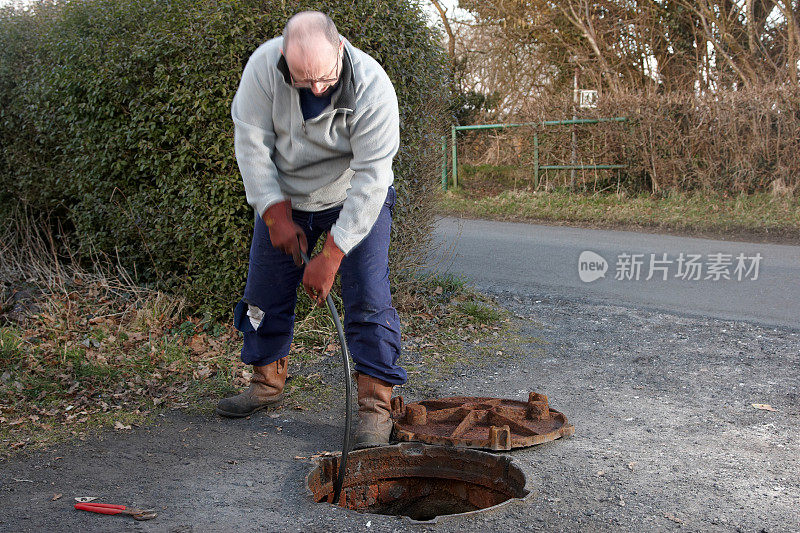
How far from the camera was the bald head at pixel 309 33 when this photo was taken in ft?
10.3

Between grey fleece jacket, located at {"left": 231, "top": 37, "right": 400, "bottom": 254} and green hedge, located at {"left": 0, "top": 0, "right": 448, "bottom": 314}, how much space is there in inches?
→ 65.3

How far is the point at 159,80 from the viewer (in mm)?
5348

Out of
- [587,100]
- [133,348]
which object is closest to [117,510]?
[133,348]

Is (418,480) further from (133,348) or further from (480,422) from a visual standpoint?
(133,348)

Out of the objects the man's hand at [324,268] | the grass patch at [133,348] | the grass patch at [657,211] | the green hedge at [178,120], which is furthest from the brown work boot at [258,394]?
the grass patch at [657,211]

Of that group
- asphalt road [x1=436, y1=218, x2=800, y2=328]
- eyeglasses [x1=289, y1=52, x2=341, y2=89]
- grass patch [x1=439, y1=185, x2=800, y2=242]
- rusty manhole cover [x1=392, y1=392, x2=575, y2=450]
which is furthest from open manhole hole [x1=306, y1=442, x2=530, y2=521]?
grass patch [x1=439, y1=185, x2=800, y2=242]

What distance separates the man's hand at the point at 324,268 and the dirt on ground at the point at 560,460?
2.74 feet

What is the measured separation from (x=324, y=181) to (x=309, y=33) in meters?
0.78

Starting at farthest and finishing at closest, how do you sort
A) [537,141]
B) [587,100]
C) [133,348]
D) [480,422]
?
[537,141] → [587,100] → [133,348] → [480,422]

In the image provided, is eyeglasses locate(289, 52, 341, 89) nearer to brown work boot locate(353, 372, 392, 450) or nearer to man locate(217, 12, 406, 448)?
man locate(217, 12, 406, 448)

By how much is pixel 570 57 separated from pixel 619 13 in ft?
5.59

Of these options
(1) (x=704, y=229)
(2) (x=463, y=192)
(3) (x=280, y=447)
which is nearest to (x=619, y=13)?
(2) (x=463, y=192)

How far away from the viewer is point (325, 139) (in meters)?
3.51

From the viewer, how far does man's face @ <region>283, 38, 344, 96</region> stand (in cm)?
314
